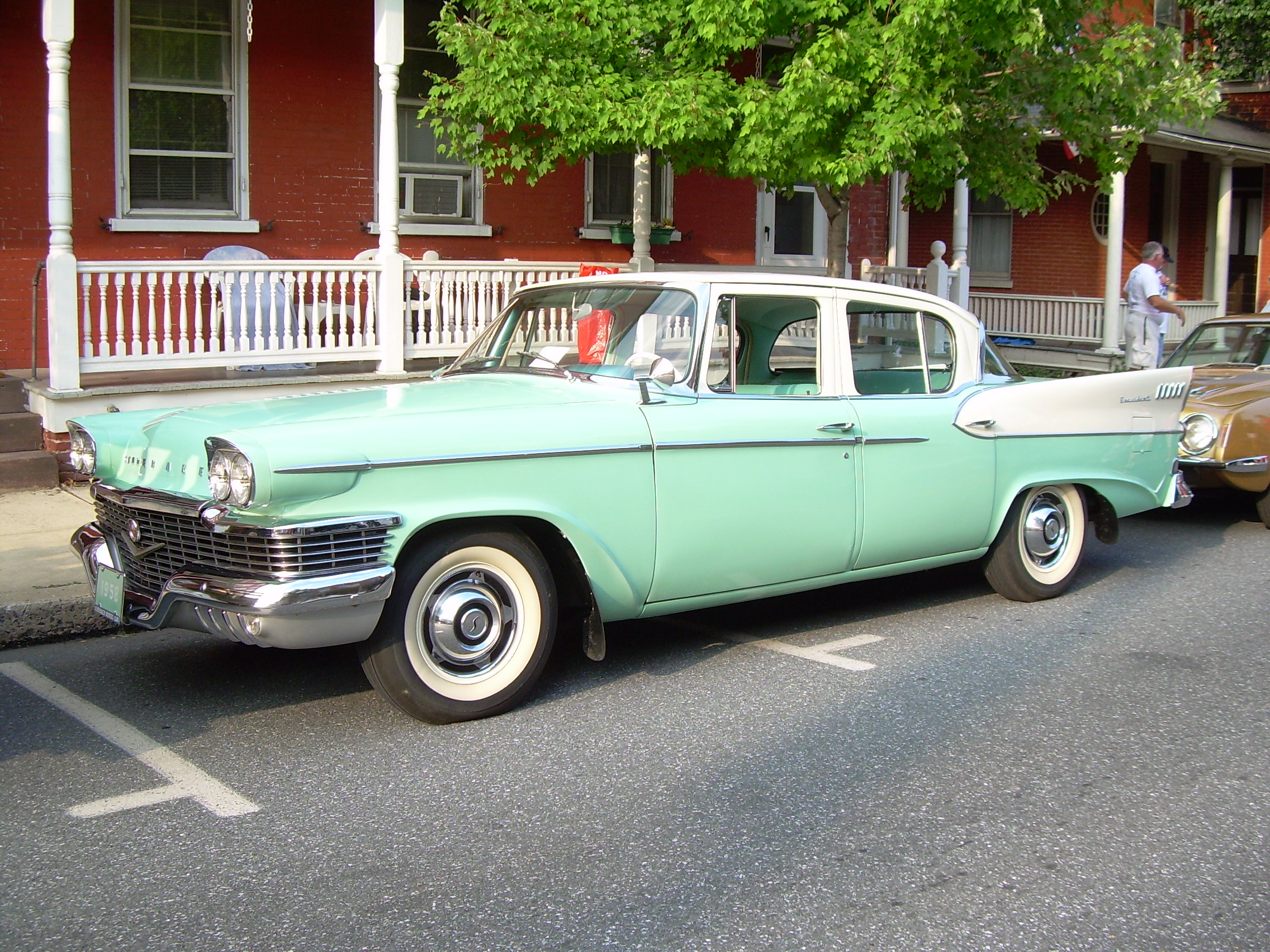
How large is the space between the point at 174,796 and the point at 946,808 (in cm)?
239

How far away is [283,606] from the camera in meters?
4.14

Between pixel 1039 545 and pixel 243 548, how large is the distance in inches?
162

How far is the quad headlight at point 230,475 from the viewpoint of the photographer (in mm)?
4137

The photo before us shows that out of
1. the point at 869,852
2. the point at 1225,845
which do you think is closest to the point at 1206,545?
the point at 1225,845

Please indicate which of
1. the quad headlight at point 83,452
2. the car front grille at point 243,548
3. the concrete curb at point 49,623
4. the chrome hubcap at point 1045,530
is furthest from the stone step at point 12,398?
the chrome hubcap at point 1045,530

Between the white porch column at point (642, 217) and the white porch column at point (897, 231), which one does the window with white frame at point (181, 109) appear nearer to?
the white porch column at point (642, 217)

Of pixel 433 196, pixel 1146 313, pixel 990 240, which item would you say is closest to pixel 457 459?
pixel 433 196

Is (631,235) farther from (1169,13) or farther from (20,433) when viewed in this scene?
(1169,13)

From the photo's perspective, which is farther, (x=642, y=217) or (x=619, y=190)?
(x=619, y=190)

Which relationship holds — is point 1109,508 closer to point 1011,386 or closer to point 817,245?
point 1011,386

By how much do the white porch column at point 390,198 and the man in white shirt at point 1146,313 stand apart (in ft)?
24.5

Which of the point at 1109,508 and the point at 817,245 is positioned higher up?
the point at 817,245

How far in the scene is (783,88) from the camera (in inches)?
Result: 364

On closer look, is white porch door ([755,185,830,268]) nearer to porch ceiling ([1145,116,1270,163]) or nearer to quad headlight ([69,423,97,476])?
porch ceiling ([1145,116,1270,163])
